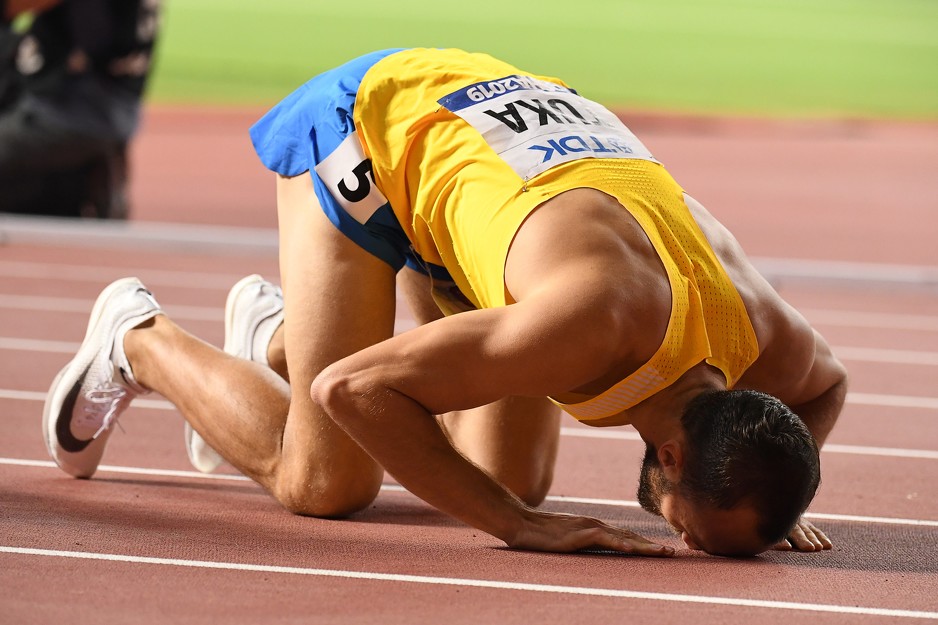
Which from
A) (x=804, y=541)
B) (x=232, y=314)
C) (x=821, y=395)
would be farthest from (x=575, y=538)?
(x=232, y=314)

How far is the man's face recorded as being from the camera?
10.1 ft

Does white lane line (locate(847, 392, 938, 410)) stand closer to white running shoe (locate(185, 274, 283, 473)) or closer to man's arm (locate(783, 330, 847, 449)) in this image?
man's arm (locate(783, 330, 847, 449))

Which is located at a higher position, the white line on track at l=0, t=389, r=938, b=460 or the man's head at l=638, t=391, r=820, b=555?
the man's head at l=638, t=391, r=820, b=555

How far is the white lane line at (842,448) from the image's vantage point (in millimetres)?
4648

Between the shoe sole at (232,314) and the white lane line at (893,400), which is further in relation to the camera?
the white lane line at (893,400)

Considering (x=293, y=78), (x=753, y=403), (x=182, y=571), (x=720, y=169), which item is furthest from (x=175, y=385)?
(x=293, y=78)

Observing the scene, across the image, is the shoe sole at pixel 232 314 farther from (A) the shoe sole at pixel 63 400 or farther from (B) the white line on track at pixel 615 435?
(B) the white line on track at pixel 615 435

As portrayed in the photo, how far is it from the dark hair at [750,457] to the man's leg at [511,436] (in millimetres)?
906

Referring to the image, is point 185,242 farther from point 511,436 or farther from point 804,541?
point 804,541

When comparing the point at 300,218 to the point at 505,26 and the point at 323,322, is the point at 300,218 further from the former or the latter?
the point at 505,26

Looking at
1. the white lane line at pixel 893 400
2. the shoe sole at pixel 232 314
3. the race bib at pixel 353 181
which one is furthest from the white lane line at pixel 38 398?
the white lane line at pixel 893 400

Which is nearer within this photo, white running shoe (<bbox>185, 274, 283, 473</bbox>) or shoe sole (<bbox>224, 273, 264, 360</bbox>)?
white running shoe (<bbox>185, 274, 283, 473</bbox>)

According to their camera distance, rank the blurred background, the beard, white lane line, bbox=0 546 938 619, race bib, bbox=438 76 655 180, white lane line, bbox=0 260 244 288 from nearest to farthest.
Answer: white lane line, bbox=0 546 938 619 < the beard < race bib, bbox=438 76 655 180 < white lane line, bbox=0 260 244 288 < the blurred background

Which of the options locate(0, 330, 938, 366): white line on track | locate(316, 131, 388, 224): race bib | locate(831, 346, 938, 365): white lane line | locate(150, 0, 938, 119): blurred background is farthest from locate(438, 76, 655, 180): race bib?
locate(150, 0, 938, 119): blurred background
